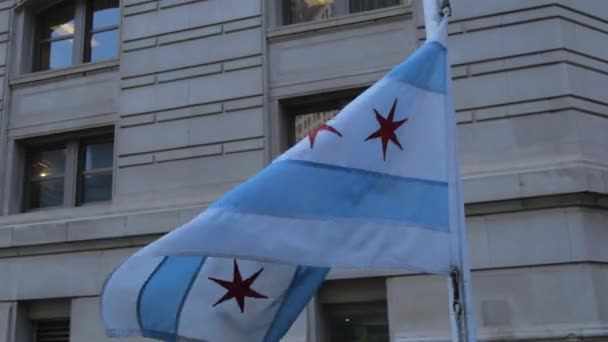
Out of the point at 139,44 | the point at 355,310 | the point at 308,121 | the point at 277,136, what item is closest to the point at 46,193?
the point at 139,44

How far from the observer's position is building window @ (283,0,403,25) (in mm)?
12836

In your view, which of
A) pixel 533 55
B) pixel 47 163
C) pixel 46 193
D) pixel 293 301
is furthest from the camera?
pixel 47 163

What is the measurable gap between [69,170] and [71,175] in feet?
0.44

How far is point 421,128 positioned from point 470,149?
18.5ft

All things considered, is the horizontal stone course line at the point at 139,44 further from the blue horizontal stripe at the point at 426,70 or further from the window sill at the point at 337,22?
the blue horizontal stripe at the point at 426,70

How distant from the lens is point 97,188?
1417cm

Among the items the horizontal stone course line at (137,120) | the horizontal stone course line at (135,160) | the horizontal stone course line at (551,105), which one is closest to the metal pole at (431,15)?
the horizontal stone course line at (551,105)

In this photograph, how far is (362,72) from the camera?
12.1 metres

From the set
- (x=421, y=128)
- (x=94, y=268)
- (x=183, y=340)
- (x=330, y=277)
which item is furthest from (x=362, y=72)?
(x=183, y=340)

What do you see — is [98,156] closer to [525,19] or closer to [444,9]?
[525,19]

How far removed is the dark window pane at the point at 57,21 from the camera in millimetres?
15578

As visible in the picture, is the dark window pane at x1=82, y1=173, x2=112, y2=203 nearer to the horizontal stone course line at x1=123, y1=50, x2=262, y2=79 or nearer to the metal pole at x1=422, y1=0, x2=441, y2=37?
the horizontal stone course line at x1=123, y1=50, x2=262, y2=79

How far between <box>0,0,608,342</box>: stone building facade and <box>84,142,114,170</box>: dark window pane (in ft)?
0.09

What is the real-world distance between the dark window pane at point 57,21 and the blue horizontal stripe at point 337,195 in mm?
11816
